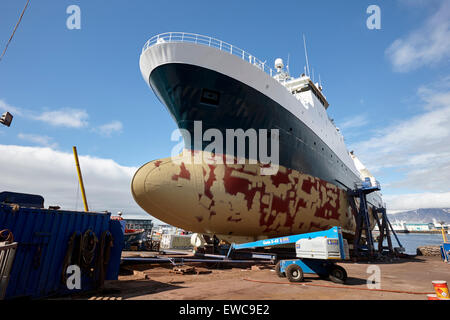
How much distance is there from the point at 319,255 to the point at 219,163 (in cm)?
549

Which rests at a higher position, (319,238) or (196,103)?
(196,103)

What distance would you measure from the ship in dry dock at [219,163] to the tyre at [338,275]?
3.92 m

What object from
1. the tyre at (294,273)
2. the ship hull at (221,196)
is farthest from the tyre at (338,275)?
the ship hull at (221,196)

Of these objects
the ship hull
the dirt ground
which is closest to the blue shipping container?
the dirt ground

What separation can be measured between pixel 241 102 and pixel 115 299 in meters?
8.78

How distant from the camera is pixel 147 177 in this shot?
9.62m

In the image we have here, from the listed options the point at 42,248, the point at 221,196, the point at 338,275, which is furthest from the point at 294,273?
the point at 42,248

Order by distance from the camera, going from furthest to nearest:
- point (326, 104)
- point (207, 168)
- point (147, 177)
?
point (326, 104)
point (207, 168)
point (147, 177)

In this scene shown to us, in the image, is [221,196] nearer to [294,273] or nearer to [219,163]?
[219,163]

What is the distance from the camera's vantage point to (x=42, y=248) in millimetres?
5070

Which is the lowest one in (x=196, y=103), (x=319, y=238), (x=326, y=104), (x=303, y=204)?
(x=319, y=238)
